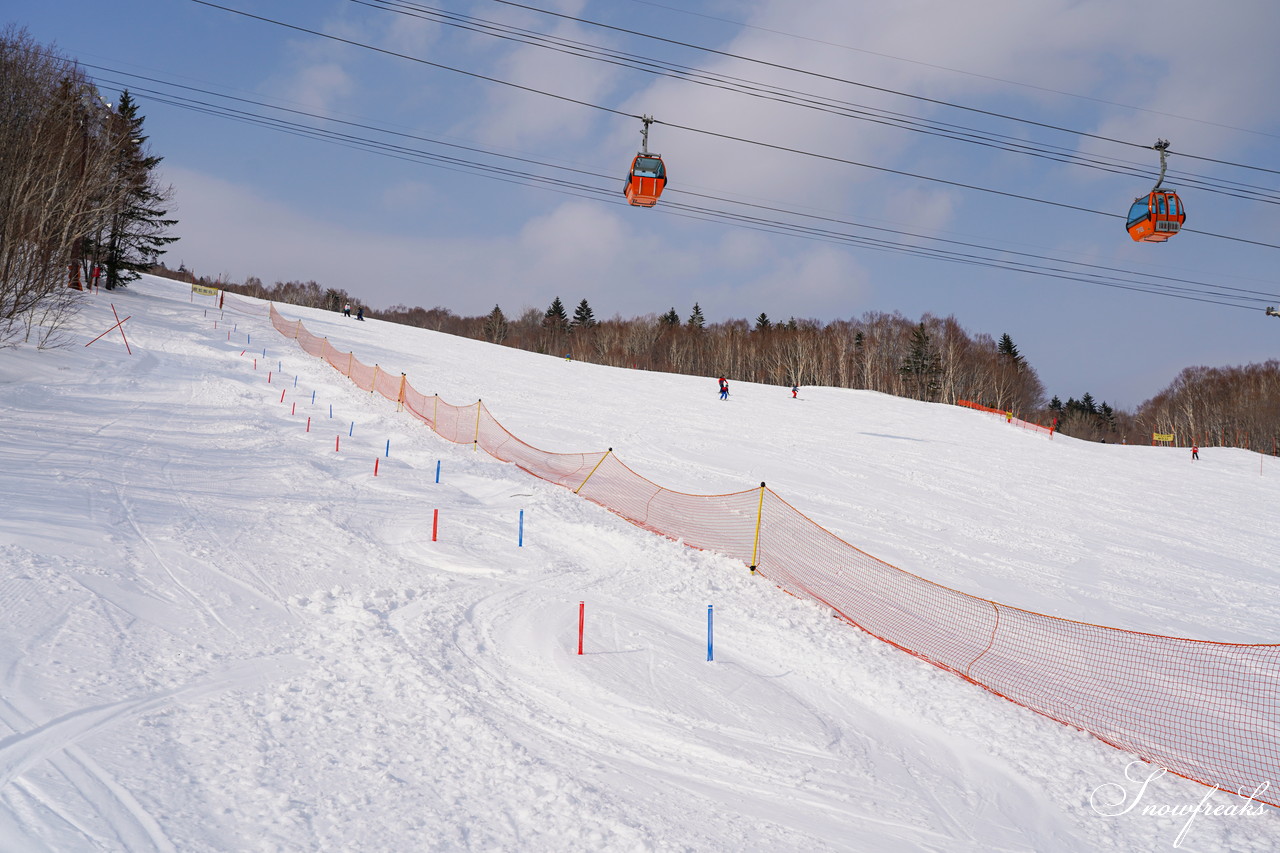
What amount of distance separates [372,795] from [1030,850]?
4911 mm

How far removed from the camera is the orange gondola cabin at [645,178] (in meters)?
12.6

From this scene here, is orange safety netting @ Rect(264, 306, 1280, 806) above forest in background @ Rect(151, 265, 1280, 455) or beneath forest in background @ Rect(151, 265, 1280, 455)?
beneath

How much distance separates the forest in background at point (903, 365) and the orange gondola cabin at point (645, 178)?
256ft

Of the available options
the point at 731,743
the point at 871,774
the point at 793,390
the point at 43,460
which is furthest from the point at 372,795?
the point at 793,390

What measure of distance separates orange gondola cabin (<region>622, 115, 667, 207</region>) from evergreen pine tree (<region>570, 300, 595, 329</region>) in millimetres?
102950

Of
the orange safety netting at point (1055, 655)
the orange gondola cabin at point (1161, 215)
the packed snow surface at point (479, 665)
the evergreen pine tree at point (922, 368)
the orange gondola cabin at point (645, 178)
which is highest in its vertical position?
the evergreen pine tree at point (922, 368)

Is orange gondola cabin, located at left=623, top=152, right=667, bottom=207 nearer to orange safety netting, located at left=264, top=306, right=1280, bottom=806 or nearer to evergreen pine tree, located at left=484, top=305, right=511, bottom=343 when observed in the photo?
orange safety netting, located at left=264, top=306, right=1280, bottom=806

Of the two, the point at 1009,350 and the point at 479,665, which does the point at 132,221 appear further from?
the point at 1009,350

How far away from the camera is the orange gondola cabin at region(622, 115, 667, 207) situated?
12555mm

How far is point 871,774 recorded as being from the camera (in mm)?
5805

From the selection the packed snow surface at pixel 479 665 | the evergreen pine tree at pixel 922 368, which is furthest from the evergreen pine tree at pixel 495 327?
the packed snow surface at pixel 479 665

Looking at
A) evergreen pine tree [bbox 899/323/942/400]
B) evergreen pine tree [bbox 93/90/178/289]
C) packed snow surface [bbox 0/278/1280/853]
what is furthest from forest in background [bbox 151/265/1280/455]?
packed snow surface [bbox 0/278/1280/853]

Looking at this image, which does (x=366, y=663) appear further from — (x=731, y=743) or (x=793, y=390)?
(x=793, y=390)

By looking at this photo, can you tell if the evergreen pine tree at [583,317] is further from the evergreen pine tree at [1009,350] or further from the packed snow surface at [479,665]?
the packed snow surface at [479,665]
